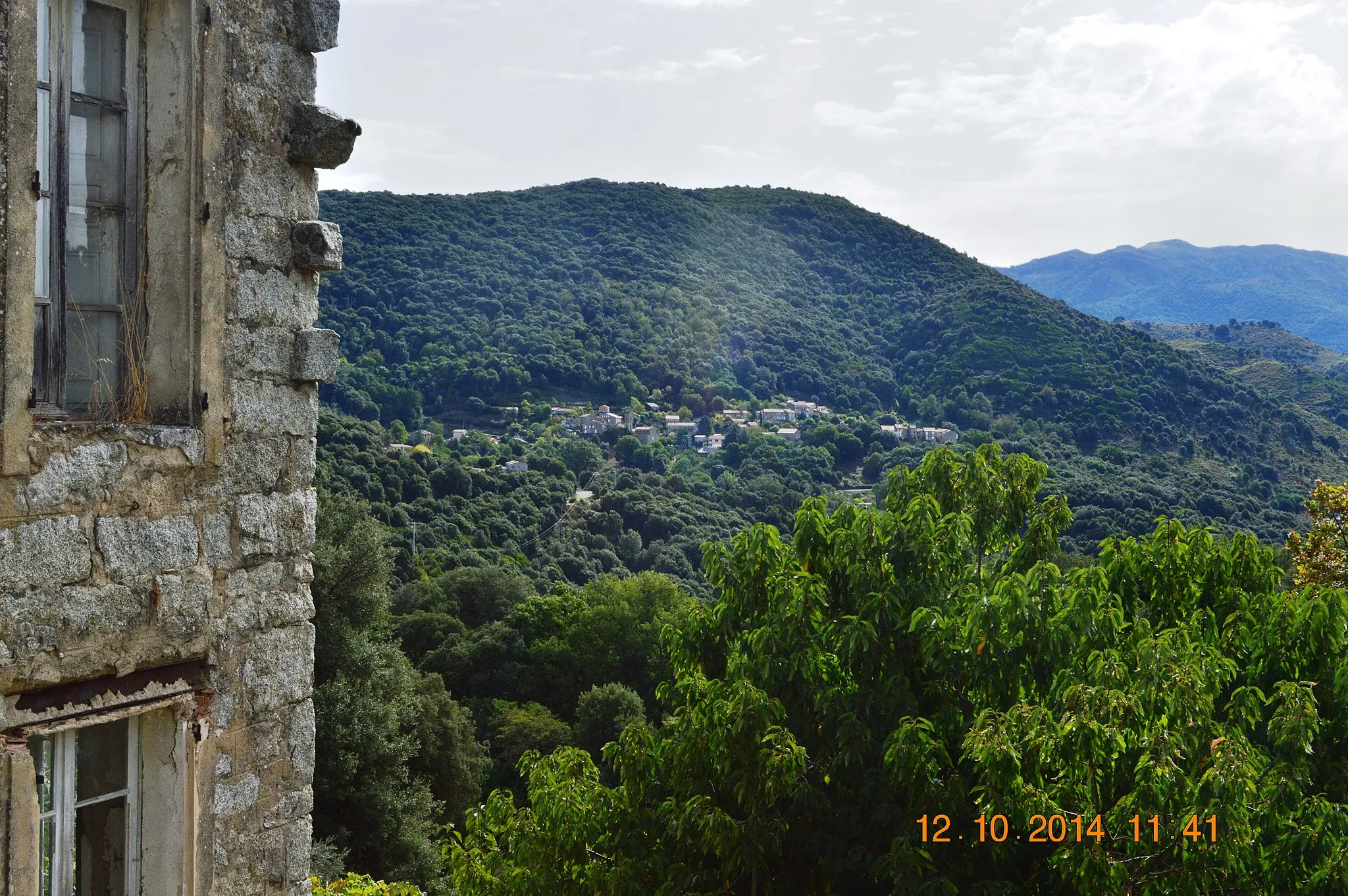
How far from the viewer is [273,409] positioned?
121 inches

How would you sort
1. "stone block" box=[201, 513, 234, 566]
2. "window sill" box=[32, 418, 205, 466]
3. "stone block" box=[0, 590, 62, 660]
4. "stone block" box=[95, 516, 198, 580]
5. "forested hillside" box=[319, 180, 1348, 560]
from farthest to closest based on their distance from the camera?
1. "forested hillside" box=[319, 180, 1348, 560]
2. "stone block" box=[201, 513, 234, 566]
3. "stone block" box=[95, 516, 198, 580]
4. "window sill" box=[32, 418, 205, 466]
5. "stone block" box=[0, 590, 62, 660]

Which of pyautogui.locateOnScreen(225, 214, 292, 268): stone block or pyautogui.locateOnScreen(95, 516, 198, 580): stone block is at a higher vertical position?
pyautogui.locateOnScreen(225, 214, 292, 268): stone block

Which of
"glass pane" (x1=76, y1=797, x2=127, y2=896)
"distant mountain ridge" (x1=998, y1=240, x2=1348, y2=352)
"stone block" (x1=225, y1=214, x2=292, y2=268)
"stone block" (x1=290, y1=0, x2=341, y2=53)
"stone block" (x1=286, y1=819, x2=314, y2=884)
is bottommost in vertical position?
"stone block" (x1=286, y1=819, x2=314, y2=884)

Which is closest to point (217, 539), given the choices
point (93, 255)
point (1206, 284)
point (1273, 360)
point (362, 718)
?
point (93, 255)

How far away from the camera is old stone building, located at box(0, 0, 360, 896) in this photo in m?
2.43

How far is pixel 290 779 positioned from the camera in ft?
10.4

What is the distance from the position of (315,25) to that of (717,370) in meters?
60.7

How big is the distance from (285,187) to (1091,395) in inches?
2081

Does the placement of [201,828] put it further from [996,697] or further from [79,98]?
[996,697]

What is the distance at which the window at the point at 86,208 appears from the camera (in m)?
2.57

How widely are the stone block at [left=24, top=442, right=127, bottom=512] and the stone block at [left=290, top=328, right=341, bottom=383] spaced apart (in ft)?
1.99

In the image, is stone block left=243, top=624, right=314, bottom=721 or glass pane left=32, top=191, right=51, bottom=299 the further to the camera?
stone block left=243, top=624, right=314, bottom=721
